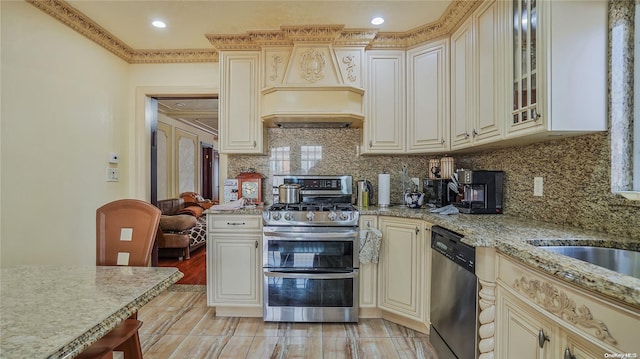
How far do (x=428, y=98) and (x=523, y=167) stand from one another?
95 centimetres

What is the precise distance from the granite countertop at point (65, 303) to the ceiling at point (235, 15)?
201 centimetres

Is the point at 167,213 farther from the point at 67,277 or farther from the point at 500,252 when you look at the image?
the point at 500,252

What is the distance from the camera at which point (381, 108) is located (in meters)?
2.60

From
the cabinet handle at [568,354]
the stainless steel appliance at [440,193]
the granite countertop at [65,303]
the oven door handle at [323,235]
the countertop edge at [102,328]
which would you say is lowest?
the cabinet handle at [568,354]

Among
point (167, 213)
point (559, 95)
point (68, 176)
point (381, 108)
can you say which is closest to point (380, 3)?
point (381, 108)

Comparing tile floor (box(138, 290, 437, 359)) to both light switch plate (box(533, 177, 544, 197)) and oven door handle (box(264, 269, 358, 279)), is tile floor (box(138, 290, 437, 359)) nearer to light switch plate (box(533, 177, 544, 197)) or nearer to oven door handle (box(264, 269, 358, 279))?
oven door handle (box(264, 269, 358, 279))

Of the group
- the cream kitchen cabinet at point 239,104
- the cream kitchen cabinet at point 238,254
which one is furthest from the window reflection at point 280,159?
the cream kitchen cabinet at point 238,254

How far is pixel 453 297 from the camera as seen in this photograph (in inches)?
65.1

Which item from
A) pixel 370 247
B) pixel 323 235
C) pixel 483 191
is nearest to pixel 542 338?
pixel 483 191

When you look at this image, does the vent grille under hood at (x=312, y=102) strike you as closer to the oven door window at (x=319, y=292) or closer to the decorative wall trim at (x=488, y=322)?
the oven door window at (x=319, y=292)

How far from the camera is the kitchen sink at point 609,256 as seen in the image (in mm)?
1154

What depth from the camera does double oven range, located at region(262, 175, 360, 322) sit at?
2.28m

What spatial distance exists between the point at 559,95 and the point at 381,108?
4.59ft

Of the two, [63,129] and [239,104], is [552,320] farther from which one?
[63,129]
